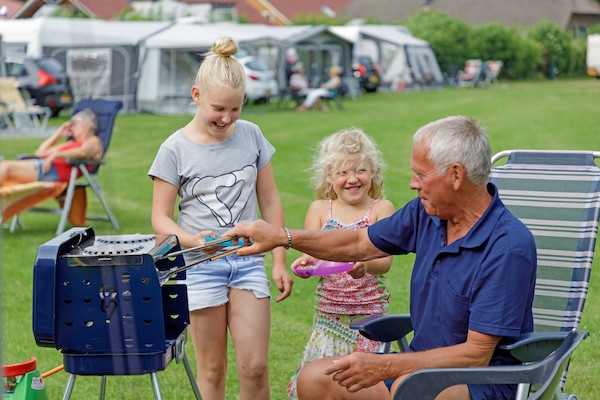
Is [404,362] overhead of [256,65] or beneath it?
overhead

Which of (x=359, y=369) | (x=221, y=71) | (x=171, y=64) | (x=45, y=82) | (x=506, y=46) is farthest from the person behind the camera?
(x=506, y=46)

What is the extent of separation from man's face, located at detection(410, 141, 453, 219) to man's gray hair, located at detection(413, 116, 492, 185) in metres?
0.02

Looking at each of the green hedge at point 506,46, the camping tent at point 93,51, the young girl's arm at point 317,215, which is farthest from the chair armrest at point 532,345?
the green hedge at point 506,46

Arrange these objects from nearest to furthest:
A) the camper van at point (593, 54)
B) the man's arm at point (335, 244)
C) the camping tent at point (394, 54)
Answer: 1. the man's arm at point (335, 244)
2. the camping tent at point (394, 54)
3. the camper van at point (593, 54)

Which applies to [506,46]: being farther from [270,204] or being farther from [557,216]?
[270,204]

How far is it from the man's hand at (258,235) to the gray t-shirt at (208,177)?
0.30 meters

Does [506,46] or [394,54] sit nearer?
[394,54]

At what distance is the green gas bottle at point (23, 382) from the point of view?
3.17 metres

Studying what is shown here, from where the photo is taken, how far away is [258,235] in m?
2.98

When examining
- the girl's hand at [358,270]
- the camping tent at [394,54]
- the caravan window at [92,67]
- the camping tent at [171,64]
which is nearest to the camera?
the girl's hand at [358,270]

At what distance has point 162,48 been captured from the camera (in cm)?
2373

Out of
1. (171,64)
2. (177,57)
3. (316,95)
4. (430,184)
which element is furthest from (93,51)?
(430,184)

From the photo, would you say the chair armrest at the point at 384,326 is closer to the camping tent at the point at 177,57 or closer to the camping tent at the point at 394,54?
the camping tent at the point at 177,57

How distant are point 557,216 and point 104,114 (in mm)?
5757
